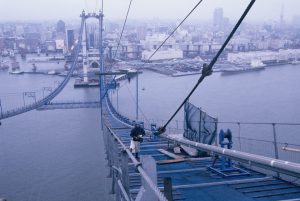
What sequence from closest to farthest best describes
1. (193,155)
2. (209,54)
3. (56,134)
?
(193,155) → (56,134) → (209,54)

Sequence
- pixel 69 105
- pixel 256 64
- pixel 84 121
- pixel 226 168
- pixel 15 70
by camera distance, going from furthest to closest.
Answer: pixel 15 70 → pixel 256 64 → pixel 69 105 → pixel 84 121 → pixel 226 168

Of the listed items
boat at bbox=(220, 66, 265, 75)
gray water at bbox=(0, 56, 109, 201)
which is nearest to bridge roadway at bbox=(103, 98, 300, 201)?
gray water at bbox=(0, 56, 109, 201)

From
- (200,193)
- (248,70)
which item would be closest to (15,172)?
(200,193)

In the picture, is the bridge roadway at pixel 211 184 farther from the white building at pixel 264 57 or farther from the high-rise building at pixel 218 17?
the high-rise building at pixel 218 17

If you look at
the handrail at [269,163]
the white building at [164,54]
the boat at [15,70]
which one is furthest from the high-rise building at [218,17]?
the handrail at [269,163]

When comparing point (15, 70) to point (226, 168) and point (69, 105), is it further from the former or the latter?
point (226, 168)

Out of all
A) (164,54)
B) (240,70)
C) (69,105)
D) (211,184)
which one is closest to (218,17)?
(164,54)

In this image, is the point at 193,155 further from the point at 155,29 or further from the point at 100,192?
the point at 155,29

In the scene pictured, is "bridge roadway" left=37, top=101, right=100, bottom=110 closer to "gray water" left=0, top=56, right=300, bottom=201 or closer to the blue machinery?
"gray water" left=0, top=56, right=300, bottom=201
